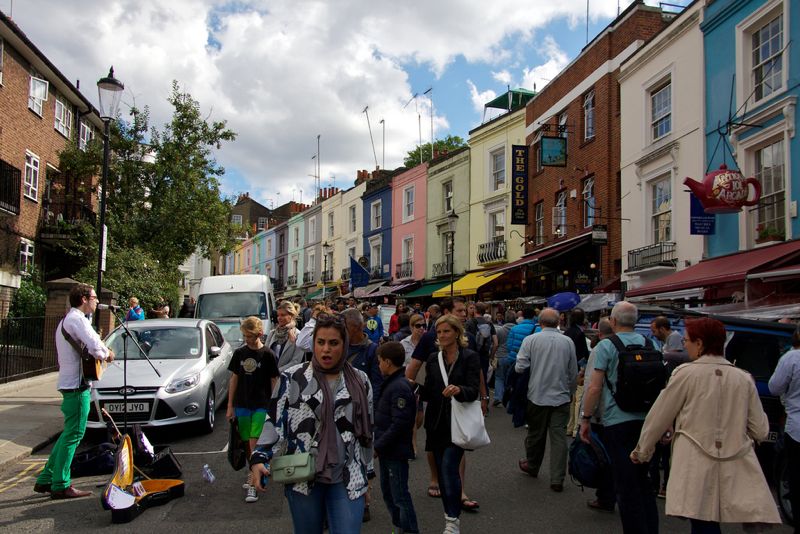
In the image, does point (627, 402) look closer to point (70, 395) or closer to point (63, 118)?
point (70, 395)

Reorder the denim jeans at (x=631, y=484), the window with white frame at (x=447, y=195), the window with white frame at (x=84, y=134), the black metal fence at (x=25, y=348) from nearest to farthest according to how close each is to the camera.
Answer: the denim jeans at (x=631, y=484), the black metal fence at (x=25, y=348), the window with white frame at (x=84, y=134), the window with white frame at (x=447, y=195)

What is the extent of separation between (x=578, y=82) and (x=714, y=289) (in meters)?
9.85

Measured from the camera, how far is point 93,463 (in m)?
6.90

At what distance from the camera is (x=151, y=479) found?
6219 millimetres

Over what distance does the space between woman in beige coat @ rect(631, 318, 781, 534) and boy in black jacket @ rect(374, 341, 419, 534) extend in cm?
172

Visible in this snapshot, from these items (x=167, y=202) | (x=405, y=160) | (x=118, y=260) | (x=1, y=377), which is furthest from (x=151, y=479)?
(x=405, y=160)

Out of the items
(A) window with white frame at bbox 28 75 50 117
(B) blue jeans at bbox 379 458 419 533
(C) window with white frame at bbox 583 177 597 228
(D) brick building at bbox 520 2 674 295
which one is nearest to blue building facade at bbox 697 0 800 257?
(D) brick building at bbox 520 2 674 295

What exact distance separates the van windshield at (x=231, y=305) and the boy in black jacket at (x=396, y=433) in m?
11.7

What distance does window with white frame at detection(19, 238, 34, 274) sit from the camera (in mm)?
20703

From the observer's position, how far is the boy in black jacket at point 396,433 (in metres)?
4.80

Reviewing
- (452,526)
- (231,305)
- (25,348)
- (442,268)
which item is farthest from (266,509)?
Result: (442,268)

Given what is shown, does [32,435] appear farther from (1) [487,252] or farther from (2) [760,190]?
(1) [487,252]

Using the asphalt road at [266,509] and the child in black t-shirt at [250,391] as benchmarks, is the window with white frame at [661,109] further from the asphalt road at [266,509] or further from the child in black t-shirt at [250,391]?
the child in black t-shirt at [250,391]

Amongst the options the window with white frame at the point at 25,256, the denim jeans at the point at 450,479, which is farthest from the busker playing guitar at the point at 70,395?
the window with white frame at the point at 25,256
